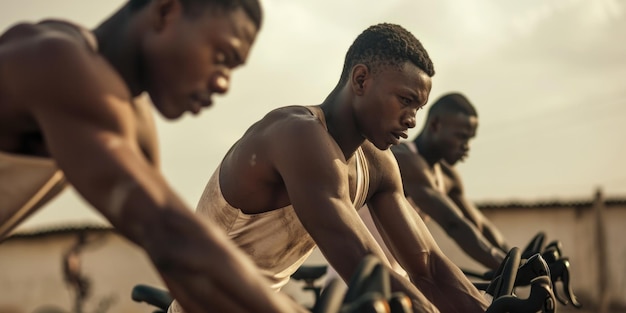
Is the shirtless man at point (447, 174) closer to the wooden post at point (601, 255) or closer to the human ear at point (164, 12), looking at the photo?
the human ear at point (164, 12)

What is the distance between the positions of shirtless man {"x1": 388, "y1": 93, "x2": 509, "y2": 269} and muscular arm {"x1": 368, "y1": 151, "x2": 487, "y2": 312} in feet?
7.30

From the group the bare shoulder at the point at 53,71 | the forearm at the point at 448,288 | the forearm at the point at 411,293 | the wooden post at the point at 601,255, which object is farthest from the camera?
the wooden post at the point at 601,255

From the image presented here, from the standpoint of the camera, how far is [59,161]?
2221 mm

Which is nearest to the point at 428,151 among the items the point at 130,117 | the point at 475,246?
the point at 475,246

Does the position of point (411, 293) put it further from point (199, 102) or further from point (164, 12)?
point (164, 12)

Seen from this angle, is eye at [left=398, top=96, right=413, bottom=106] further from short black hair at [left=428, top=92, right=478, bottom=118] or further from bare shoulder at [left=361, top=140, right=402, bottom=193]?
short black hair at [left=428, top=92, right=478, bottom=118]

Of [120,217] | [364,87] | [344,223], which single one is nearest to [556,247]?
[364,87]

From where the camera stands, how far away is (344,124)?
13.5 feet

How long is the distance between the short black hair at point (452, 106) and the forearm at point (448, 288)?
10.0ft

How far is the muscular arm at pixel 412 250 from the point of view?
4.44m

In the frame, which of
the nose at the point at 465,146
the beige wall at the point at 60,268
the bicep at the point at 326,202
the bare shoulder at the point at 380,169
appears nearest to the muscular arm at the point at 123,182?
the bicep at the point at 326,202

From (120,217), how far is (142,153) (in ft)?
0.85

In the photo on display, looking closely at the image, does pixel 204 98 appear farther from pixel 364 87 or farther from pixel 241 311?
pixel 364 87

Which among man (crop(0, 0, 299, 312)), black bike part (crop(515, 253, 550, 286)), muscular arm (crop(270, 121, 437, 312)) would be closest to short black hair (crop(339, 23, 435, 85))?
muscular arm (crop(270, 121, 437, 312))
